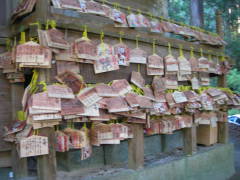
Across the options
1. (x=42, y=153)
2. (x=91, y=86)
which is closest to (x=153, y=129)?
(x=91, y=86)

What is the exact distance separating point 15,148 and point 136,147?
5.09 ft

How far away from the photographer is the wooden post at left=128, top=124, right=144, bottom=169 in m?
3.82

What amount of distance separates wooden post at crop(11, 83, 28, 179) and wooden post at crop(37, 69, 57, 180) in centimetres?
79

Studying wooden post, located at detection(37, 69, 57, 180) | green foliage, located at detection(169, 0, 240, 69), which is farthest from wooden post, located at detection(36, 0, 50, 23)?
green foliage, located at detection(169, 0, 240, 69)

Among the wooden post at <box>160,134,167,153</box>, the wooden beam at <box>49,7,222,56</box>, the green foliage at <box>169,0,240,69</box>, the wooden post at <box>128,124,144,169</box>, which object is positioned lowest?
the wooden post at <box>160,134,167,153</box>

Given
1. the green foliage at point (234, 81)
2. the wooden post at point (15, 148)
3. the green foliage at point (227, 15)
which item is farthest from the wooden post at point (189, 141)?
the green foliage at point (234, 81)

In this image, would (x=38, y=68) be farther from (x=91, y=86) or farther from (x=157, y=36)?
(x=157, y=36)

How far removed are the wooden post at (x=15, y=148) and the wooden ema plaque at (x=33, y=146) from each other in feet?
2.95

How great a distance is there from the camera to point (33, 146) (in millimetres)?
2717

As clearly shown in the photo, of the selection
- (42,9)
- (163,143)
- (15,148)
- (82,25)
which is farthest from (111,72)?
(163,143)

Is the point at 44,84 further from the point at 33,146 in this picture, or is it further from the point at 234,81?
the point at 234,81

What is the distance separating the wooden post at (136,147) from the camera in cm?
382

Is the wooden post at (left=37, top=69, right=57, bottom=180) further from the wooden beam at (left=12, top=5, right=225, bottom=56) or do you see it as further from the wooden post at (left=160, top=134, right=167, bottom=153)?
the wooden post at (left=160, top=134, right=167, bottom=153)

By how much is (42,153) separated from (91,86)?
3.15 ft
